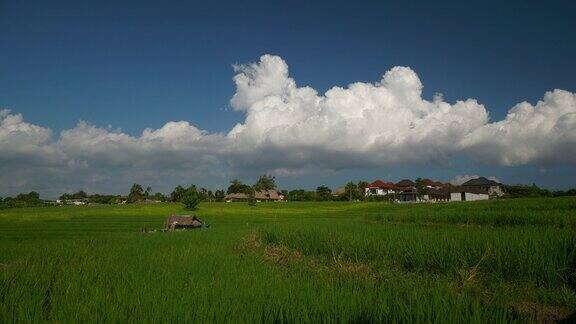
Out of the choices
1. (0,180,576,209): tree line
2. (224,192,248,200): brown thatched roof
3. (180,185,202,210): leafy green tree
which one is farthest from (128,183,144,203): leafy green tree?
(180,185,202,210): leafy green tree

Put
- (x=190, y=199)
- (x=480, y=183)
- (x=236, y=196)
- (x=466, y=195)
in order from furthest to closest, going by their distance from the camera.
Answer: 1. (x=236, y=196)
2. (x=480, y=183)
3. (x=466, y=195)
4. (x=190, y=199)

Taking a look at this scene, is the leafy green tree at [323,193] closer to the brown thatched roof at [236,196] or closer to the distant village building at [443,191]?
the distant village building at [443,191]

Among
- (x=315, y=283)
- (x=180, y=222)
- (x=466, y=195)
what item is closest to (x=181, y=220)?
(x=180, y=222)

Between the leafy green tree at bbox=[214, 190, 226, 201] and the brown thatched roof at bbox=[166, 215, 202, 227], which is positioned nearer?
the brown thatched roof at bbox=[166, 215, 202, 227]

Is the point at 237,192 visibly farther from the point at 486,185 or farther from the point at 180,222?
the point at 180,222

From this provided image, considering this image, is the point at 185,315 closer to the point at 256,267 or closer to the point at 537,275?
the point at 256,267

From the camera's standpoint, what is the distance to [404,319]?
465 centimetres

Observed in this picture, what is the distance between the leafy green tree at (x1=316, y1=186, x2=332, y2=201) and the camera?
119750 millimetres

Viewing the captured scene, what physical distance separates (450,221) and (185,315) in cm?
2578

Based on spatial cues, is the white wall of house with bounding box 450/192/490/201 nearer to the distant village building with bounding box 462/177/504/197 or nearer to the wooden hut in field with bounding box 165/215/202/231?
the distant village building with bounding box 462/177/504/197

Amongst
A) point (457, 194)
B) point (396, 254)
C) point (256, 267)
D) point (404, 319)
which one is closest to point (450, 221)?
point (396, 254)

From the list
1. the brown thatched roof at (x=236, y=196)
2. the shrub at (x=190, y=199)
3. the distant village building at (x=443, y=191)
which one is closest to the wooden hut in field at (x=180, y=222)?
the shrub at (x=190, y=199)

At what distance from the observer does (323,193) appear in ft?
408

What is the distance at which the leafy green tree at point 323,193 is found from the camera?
120 metres
